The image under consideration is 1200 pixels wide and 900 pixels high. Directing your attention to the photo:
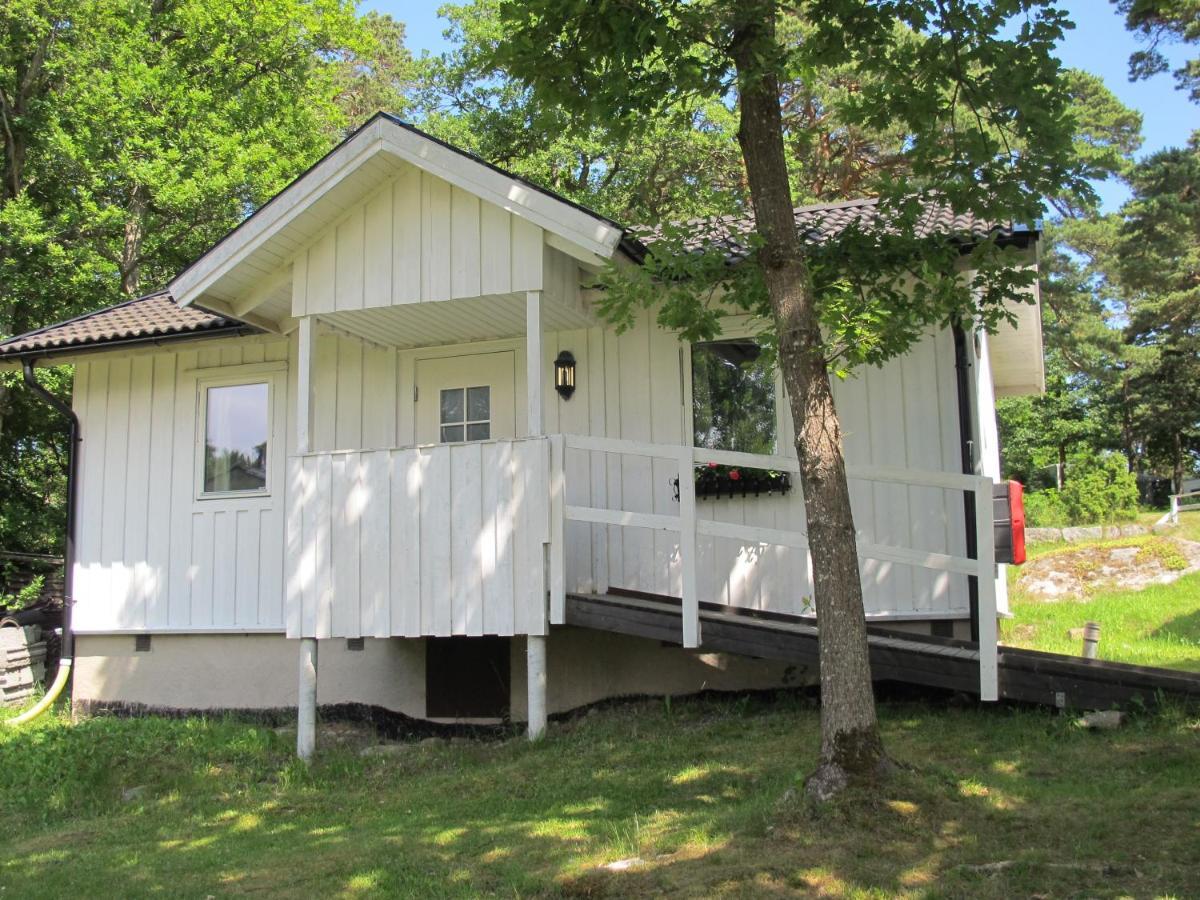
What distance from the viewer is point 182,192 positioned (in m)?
17.1

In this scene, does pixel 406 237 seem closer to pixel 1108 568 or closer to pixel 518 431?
pixel 518 431

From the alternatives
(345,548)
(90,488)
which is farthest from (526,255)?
(90,488)

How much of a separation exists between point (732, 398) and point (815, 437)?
3.66 meters

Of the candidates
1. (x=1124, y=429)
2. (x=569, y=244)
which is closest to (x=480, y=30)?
(x=569, y=244)

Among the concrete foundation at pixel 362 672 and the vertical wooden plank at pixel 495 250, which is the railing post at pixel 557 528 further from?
the concrete foundation at pixel 362 672

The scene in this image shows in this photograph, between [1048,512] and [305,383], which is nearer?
[305,383]

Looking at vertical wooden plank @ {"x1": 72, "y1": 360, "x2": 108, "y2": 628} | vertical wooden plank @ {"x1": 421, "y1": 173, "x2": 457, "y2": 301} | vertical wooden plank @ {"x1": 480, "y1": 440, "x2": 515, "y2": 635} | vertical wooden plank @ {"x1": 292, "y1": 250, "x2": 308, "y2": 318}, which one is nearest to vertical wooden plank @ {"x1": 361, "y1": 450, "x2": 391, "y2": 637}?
vertical wooden plank @ {"x1": 480, "y1": 440, "x2": 515, "y2": 635}

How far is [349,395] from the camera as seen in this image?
9930mm

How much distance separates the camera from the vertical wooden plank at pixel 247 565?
989cm

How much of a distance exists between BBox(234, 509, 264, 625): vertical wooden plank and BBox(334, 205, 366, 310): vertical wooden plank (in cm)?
275

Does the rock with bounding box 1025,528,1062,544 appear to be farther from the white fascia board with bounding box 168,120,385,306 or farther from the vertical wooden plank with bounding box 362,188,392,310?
the white fascia board with bounding box 168,120,385,306

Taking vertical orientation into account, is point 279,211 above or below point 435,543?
above

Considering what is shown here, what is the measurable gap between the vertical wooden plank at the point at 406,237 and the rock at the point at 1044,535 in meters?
16.8

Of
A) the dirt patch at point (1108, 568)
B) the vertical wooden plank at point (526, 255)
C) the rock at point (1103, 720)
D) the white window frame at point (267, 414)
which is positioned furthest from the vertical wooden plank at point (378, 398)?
the dirt patch at point (1108, 568)
